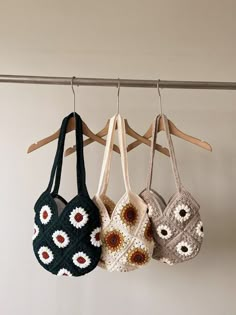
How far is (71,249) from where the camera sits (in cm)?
78

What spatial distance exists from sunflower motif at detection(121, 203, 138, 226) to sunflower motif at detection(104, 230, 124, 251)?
Answer: 0.03 meters

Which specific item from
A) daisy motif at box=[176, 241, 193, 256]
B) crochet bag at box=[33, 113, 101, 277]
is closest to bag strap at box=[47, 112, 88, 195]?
crochet bag at box=[33, 113, 101, 277]

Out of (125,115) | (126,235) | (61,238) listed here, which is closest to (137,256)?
(126,235)

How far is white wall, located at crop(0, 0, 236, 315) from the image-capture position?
1079 mm

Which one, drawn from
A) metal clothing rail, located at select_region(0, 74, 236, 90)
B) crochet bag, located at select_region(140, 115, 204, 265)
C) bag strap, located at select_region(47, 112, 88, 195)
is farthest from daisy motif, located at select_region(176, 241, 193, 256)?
metal clothing rail, located at select_region(0, 74, 236, 90)

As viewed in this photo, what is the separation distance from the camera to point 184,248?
2.67ft

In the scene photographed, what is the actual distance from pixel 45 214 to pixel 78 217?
2.9 inches

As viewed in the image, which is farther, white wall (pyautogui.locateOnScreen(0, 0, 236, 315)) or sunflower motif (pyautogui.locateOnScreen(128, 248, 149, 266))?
white wall (pyautogui.locateOnScreen(0, 0, 236, 315))

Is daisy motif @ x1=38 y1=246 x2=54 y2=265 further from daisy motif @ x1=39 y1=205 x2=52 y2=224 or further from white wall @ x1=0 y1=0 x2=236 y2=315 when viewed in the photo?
white wall @ x1=0 y1=0 x2=236 y2=315

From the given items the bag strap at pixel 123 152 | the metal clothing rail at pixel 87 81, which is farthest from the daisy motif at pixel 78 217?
the metal clothing rail at pixel 87 81

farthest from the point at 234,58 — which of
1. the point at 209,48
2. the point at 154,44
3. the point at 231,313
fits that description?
the point at 231,313

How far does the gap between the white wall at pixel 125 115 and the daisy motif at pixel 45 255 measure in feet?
0.92

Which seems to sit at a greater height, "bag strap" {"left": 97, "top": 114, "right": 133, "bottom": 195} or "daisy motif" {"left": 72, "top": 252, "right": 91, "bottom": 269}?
"bag strap" {"left": 97, "top": 114, "right": 133, "bottom": 195}

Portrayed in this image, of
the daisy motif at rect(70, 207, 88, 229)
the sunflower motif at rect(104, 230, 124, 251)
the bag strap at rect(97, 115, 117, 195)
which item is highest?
the bag strap at rect(97, 115, 117, 195)
